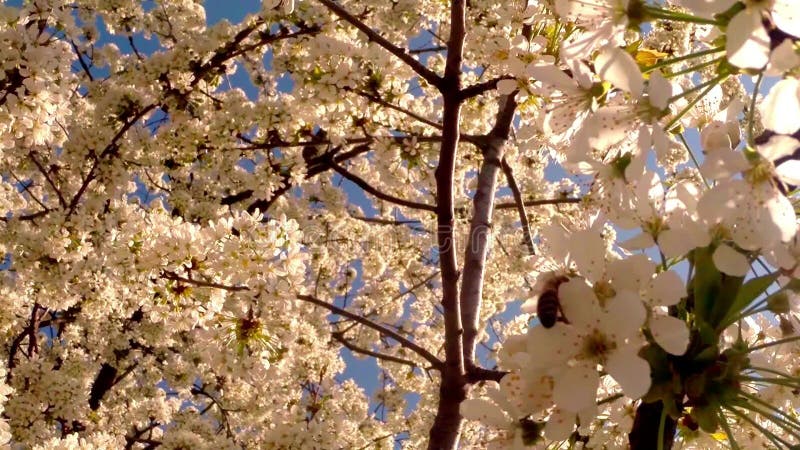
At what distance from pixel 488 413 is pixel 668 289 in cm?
45

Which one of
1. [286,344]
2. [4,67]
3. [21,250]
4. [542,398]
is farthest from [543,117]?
[21,250]

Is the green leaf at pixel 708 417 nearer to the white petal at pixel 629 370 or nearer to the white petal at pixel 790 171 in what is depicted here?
the white petal at pixel 629 370

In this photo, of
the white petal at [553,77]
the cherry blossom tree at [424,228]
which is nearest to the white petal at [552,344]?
the cherry blossom tree at [424,228]

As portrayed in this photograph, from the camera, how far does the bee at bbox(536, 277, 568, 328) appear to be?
3.74 ft

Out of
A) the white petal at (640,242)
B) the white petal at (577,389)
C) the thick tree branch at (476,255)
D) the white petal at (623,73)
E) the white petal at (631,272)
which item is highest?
the thick tree branch at (476,255)

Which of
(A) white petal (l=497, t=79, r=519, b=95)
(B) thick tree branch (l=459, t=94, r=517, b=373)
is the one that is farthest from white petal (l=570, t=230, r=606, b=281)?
(B) thick tree branch (l=459, t=94, r=517, b=373)

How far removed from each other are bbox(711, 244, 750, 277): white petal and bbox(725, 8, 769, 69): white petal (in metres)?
0.28

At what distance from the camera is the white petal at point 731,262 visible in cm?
107

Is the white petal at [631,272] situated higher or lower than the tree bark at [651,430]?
higher

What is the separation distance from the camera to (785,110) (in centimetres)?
98

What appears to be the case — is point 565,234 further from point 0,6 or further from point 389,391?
point 389,391

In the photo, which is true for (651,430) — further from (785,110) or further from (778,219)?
(785,110)

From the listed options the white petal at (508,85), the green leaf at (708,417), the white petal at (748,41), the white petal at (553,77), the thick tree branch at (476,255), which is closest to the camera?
the white petal at (748,41)

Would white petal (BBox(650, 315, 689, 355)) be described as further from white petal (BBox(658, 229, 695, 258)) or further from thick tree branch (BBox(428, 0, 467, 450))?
thick tree branch (BBox(428, 0, 467, 450))
